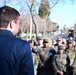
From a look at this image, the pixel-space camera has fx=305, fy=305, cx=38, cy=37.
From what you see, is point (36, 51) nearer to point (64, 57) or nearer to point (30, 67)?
point (64, 57)

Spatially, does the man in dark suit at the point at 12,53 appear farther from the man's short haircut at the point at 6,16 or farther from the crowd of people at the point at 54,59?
the crowd of people at the point at 54,59

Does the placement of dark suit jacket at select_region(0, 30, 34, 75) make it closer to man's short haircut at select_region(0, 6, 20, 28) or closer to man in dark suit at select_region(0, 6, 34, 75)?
man in dark suit at select_region(0, 6, 34, 75)

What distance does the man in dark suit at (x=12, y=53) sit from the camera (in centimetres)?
274

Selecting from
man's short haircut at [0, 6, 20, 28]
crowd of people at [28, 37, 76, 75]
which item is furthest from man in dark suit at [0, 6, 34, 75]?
crowd of people at [28, 37, 76, 75]

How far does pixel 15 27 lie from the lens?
289 cm

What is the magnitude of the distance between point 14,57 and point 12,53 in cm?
4

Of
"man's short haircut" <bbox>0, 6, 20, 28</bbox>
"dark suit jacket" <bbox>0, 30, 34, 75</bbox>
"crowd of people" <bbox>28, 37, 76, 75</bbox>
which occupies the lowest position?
"crowd of people" <bbox>28, 37, 76, 75</bbox>

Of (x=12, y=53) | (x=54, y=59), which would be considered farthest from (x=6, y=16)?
(x=54, y=59)

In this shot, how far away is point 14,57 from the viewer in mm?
2742

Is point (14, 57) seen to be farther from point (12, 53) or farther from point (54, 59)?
point (54, 59)

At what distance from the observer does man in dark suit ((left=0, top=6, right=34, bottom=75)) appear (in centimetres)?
274

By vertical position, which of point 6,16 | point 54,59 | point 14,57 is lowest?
point 54,59

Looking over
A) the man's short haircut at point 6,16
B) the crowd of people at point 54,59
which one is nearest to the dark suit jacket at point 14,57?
the man's short haircut at point 6,16

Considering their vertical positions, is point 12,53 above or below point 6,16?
below
